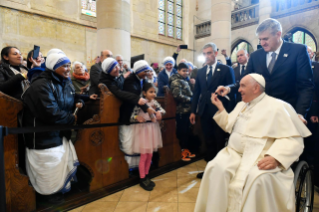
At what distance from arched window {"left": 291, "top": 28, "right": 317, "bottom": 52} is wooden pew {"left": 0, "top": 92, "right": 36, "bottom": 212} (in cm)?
1180

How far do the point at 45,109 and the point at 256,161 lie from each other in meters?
2.26

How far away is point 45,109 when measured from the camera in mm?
2312

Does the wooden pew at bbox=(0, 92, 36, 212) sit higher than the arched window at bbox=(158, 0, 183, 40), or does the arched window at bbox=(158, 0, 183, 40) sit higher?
the arched window at bbox=(158, 0, 183, 40)

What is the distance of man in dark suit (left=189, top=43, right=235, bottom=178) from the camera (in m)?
3.44

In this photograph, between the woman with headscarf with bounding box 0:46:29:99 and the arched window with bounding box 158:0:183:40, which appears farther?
the arched window with bounding box 158:0:183:40

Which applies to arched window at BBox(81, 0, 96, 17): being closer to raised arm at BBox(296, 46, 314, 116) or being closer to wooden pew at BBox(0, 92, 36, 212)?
wooden pew at BBox(0, 92, 36, 212)

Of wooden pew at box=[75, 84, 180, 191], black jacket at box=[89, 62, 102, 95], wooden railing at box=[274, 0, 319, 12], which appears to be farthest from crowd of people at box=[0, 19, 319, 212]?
wooden railing at box=[274, 0, 319, 12]

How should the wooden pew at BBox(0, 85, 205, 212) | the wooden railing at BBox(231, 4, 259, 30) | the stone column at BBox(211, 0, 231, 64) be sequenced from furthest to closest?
the wooden railing at BBox(231, 4, 259, 30)
the stone column at BBox(211, 0, 231, 64)
the wooden pew at BBox(0, 85, 205, 212)

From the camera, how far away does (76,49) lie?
9531mm

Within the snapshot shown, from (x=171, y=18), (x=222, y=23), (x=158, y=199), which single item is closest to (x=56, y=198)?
(x=158, y=199)

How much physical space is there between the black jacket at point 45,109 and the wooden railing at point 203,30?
515 inches

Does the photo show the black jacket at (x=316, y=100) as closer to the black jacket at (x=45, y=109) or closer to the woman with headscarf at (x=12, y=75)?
the black jacket at (x=45, y=109)

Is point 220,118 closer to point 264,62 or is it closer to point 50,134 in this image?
point 264,62

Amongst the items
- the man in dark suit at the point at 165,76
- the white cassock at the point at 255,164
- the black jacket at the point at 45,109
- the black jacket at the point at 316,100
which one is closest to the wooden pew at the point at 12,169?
the black jacket at the point at 45,109
